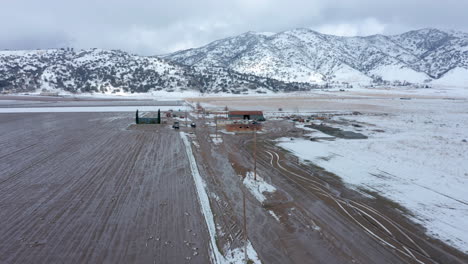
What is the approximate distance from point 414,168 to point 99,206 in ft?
81.6

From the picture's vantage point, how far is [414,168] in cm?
2323

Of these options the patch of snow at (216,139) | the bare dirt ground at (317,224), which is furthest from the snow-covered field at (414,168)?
the patch of snow at (216,139)

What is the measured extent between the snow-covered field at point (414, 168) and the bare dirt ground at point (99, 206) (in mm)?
12317

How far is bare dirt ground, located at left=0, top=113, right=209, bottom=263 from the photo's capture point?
1161cm

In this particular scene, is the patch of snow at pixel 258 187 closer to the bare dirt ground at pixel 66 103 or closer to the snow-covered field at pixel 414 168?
the snow-covered field at pixel 414 168

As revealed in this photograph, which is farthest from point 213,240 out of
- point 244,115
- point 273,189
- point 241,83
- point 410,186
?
point 241,83

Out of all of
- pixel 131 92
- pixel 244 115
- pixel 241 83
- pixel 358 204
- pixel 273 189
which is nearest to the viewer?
pixel 358 204

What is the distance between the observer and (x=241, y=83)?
614ft

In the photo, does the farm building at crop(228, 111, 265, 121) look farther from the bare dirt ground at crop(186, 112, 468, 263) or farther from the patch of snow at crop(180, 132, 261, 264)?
the patch of snow at crop(180, 132, 261, 264)

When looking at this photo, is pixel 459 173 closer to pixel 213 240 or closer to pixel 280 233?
pixel 280 233

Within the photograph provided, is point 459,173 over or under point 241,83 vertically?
under

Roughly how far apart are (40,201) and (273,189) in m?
15.0

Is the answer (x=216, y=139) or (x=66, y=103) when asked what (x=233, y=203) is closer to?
(x=216, y=139)

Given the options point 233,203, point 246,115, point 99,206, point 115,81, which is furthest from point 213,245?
point 115,81
